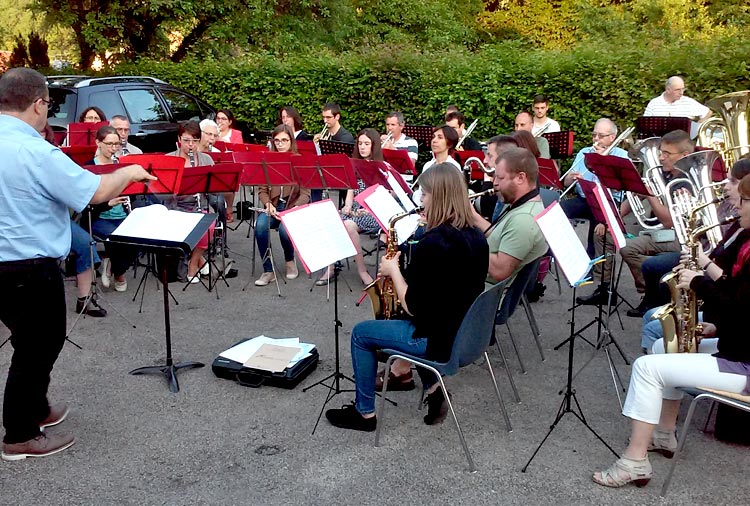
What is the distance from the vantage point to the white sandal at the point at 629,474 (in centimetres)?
360

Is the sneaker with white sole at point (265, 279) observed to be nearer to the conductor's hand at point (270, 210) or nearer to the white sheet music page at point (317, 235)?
the conductor's hand at point (270, 210)

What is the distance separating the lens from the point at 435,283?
3754 mm

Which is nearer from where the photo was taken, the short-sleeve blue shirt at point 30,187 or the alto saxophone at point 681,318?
the short-sleeve blue shirt at point 30,187

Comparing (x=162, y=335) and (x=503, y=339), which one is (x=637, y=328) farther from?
(x=162, y=335)

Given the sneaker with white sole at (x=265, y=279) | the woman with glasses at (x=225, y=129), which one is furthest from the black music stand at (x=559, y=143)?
the woman with glasses at (x=225, y=129)

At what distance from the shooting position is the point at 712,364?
3.47m

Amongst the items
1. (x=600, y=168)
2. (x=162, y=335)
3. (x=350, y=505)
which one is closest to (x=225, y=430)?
(x=350, y=505)

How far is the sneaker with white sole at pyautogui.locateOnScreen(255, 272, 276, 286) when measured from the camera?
7.25m

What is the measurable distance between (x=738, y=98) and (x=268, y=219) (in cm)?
455

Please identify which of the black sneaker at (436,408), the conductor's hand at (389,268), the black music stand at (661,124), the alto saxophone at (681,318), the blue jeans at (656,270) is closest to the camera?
the alto saxophone at (681,318)

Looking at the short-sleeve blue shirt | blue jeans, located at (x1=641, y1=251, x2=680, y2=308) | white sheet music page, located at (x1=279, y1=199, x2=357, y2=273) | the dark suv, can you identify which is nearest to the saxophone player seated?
white sheet music page, located at (x1=279, y1=199, x2=357, y2=273)

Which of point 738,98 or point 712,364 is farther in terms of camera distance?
point 738,98

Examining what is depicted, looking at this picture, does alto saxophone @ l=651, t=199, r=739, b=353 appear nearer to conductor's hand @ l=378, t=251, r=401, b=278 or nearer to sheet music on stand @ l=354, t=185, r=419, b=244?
conductor's hand @ l=378, t=251, r=401, b=278

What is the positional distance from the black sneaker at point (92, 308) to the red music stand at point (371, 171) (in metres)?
2.58
